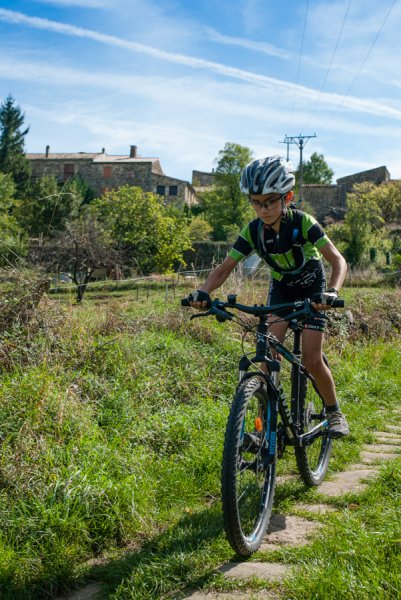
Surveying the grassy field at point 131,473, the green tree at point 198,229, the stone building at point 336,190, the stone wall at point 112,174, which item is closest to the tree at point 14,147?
the stone wall at point 112,174

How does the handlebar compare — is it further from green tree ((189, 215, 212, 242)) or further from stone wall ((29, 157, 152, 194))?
stone wall ((29, 157, 152, 194))

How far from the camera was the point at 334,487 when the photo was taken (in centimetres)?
450

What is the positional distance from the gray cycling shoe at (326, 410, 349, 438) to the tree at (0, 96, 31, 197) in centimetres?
6417

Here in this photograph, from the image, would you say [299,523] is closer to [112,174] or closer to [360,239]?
[360,239]

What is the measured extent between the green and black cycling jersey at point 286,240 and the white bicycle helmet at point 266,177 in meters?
0.37

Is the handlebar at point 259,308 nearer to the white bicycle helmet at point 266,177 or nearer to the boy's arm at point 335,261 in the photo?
the boy's arm at point 335,261

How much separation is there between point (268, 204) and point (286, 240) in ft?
1.14

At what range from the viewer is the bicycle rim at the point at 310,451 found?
13.9ft

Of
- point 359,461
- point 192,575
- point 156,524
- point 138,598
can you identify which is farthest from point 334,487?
point 138,598

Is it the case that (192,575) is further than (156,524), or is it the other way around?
(156,524)

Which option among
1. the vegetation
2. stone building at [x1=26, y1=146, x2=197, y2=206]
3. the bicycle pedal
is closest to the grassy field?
the bicycle pedal

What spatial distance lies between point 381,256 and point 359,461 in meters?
38.8

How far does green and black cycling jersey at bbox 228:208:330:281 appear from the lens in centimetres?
428

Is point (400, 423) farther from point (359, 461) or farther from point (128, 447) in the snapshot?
point (128, 447)
